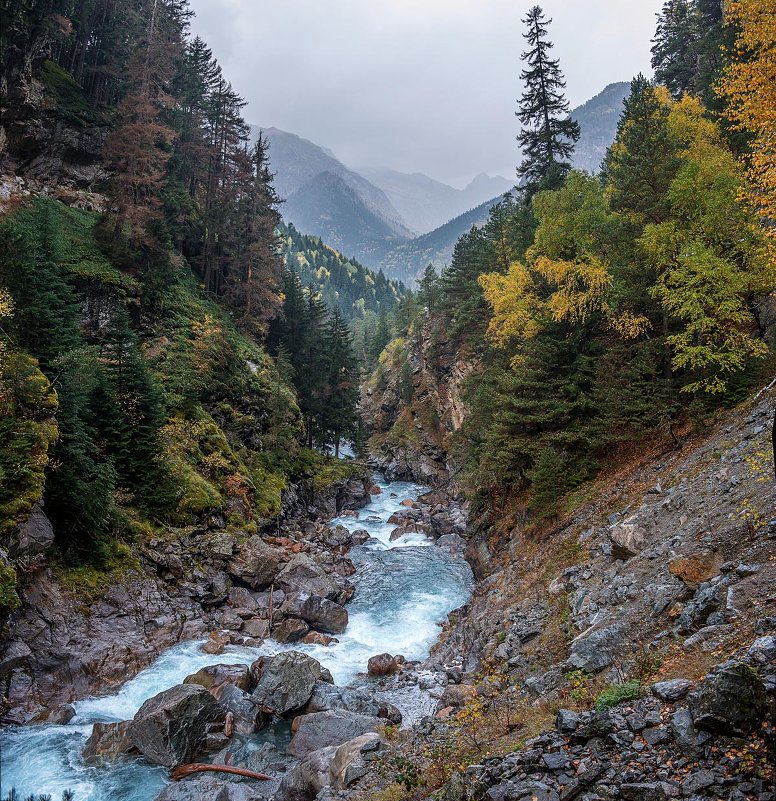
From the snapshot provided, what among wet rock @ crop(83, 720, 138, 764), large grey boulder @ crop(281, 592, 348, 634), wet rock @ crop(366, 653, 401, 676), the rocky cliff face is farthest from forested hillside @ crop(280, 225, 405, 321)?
wet rock @ crop(83, 720, 138, 764)

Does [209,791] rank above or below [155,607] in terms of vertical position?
below

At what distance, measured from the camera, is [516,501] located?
22438 mm

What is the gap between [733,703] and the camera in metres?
5.04

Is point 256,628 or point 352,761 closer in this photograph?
point 352,761

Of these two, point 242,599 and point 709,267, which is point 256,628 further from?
point 709,267

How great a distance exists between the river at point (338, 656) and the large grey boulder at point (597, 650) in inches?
288

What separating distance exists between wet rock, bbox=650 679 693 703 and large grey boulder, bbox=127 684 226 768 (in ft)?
39.1

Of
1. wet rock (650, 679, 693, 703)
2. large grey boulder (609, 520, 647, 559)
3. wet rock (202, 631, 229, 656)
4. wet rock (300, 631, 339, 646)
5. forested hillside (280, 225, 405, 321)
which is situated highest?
forested hillside (280, 225, 405, 321)

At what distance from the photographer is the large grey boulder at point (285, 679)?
14844 millimetres

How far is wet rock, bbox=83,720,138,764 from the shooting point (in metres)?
11.9

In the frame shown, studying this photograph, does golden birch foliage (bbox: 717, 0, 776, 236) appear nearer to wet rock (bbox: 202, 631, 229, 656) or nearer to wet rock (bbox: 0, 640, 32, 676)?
wet rock (bbox: 202, 631, 229, 656)

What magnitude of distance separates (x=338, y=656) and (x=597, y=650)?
1313 cm

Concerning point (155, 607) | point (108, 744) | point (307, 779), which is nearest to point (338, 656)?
point (155, 607)

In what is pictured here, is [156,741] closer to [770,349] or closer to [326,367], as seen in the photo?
[770,349]
